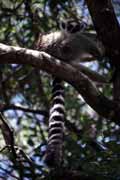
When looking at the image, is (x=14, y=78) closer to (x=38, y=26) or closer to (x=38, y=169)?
(x=38, y=26)

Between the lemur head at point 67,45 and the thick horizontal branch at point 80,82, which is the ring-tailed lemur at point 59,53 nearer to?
the lemur head at point 67,45

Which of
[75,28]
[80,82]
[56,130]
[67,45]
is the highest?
[75,28]

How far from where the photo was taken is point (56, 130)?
415 centimetres

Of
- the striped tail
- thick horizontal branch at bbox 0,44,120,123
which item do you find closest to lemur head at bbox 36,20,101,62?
the striped tail

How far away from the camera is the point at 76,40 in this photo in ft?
16.7

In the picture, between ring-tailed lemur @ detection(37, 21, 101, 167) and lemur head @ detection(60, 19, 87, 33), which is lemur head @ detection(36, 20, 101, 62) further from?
lemur head @ detection(60, 19, 87, 33)

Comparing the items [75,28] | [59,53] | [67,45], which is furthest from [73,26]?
[59,53]

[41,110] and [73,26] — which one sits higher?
[73,26]

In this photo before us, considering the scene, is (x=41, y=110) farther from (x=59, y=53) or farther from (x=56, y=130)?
(x=56, y=130)

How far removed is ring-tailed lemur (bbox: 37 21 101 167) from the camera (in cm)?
403

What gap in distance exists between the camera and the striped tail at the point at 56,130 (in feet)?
12.4

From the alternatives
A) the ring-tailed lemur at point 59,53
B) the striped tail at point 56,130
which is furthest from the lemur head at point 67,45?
the striped tail at point 56,130

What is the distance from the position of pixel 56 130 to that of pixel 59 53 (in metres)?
0.95

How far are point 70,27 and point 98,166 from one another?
276 cm
